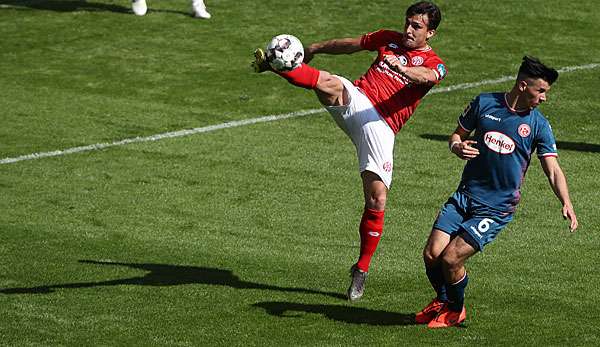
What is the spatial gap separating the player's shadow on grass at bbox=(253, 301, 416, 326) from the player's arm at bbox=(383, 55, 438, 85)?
2056 mm

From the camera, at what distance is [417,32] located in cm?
1146

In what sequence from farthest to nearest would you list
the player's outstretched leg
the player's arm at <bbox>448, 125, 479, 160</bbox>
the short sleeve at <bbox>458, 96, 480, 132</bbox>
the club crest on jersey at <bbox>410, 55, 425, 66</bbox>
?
the club crest on jersey at <bbox>410, 55, 425, 66</bbox>, the player's outstretched leg, the short sleeve at <bbox>458, 96, 480, 132</bbox>, the player's arm at <bbox>448, 125, 479, 160</bbox>

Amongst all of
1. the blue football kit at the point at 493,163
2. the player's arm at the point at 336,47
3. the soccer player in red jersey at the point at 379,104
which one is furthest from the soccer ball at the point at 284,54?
the blue football kit at the point at 493,163

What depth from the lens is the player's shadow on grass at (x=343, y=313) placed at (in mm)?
10469

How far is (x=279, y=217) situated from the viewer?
47.1ft

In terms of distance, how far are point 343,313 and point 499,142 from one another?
83.6 inches

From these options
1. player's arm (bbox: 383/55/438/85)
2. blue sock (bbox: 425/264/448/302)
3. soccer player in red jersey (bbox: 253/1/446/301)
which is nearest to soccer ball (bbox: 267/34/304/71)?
soccer player in red jersey (bbox: 253/1/446/301)

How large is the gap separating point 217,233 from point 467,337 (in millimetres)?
4447

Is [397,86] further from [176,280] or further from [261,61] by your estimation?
[176,280]

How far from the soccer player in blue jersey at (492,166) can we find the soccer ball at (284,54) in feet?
5.21

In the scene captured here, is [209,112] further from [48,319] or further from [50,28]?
[48,319]

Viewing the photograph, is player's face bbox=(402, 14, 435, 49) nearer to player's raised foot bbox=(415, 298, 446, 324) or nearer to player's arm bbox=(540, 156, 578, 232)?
player's arm bbox=(540, 156, 578, 232)

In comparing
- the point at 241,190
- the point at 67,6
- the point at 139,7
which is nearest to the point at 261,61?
the point at 241,190

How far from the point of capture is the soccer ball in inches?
415
